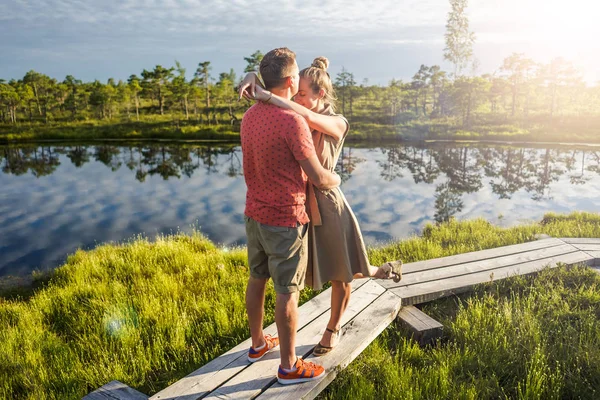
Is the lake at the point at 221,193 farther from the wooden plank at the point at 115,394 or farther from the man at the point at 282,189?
the man at the point at 282,189

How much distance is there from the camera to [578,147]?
27.3 m

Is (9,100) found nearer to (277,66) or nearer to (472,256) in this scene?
(472,256)

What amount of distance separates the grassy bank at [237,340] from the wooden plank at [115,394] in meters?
0.29

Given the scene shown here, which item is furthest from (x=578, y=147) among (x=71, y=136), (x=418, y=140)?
(x=71, y=136)

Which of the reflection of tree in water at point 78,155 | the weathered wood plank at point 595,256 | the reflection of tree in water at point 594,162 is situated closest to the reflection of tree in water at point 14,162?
the reflection of tree in water at point 78,155

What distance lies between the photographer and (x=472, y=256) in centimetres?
500

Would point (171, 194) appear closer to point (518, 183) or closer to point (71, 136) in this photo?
point (518, 183)

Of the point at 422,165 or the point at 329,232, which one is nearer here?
the point at 329,232

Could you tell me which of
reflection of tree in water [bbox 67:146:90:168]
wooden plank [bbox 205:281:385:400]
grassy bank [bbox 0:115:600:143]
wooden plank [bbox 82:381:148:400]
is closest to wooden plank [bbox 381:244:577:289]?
wooden plank [bbox 205:281:385:400]

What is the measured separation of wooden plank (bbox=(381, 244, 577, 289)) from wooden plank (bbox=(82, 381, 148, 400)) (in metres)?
2.28

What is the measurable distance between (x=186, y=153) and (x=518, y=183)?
19679mm

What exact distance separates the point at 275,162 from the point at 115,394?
6.13ft

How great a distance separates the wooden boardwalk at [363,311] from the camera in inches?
103

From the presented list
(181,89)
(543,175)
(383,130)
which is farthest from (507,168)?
(181,89)
